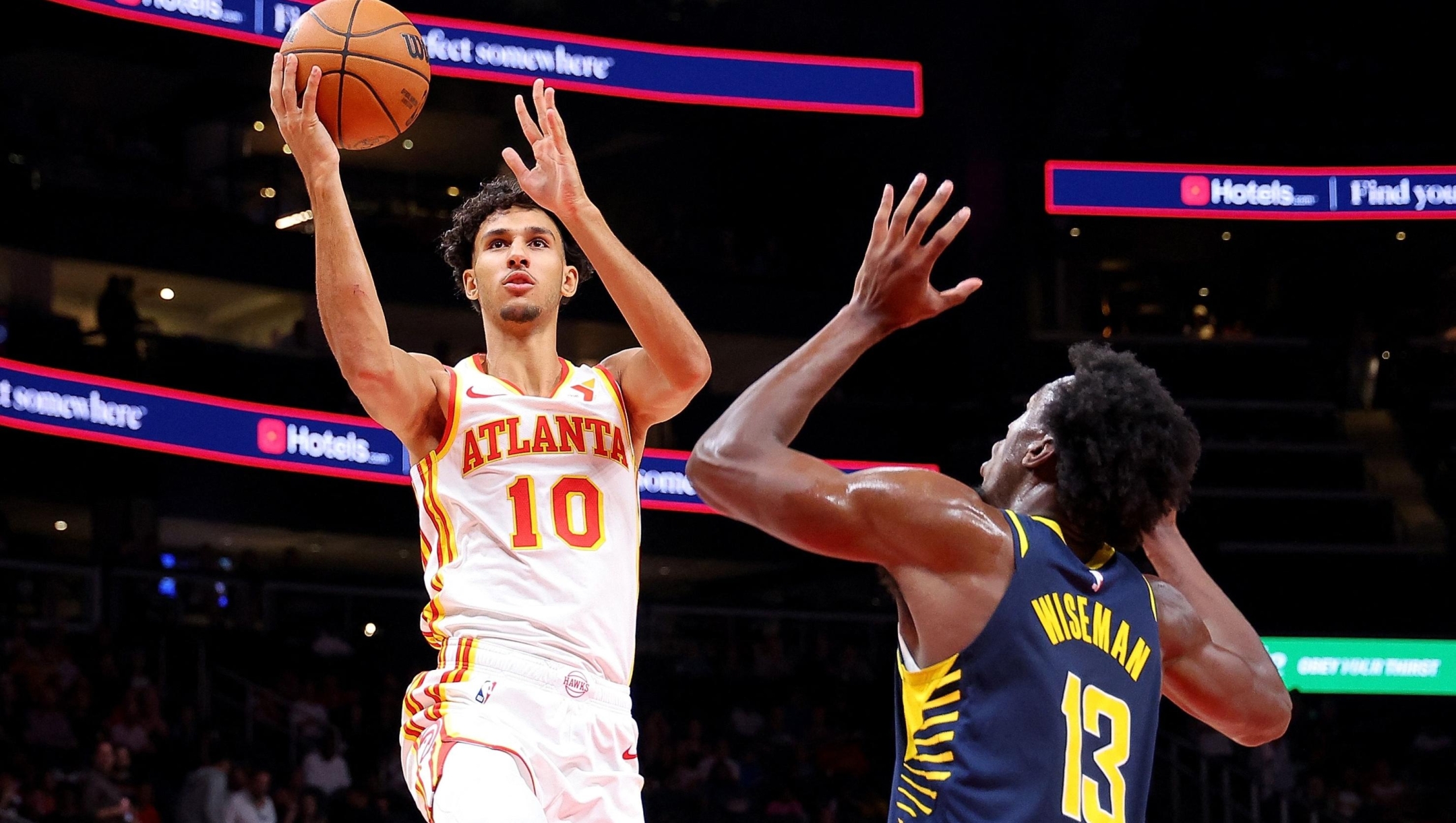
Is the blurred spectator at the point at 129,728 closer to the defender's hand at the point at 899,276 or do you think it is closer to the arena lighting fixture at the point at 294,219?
the arena lighting fixture at the point at 294,219

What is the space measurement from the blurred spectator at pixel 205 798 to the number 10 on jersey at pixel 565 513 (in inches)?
308

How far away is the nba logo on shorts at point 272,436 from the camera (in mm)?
15102

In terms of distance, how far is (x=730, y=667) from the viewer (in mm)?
17234

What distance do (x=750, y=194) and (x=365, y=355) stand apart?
63.7 feet

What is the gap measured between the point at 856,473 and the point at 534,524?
5.20ft

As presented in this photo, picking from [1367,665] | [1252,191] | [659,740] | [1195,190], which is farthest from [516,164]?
[1252,191]

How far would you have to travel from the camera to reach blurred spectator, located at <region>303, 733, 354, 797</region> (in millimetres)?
12828

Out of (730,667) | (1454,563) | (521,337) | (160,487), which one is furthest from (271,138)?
(521,337)

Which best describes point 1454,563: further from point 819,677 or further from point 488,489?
point 488,489

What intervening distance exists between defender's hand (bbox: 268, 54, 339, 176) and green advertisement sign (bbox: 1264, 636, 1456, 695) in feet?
47.5

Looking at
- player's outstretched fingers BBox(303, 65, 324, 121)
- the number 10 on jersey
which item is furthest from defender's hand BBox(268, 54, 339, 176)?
the number 10 on jersey

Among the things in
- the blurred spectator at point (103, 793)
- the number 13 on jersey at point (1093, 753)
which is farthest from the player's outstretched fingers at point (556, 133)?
the blurred spectator at point (103, 793)

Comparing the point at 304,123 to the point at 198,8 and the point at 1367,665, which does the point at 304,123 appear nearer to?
the point at 198,8

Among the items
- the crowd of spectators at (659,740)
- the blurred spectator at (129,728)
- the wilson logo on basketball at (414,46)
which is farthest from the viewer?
the blurred spectator at (129,728)
